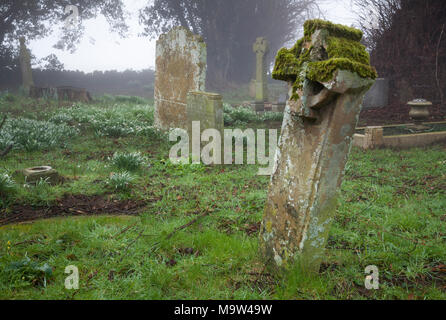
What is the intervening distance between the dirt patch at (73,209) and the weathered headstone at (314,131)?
2.35 meters

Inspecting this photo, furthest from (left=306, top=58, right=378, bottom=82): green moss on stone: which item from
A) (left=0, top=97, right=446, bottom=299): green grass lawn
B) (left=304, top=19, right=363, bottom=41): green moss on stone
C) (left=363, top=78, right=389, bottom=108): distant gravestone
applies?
(left=363, top=78, right=389, bottom=108): distant gravestone

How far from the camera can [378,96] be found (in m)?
13.1

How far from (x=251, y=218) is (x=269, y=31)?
89.0 feet

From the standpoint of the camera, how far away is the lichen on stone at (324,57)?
7.41 ft

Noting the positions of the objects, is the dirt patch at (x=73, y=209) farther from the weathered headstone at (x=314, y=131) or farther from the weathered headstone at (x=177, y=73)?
the weathered headstone at (x=177, y=73)

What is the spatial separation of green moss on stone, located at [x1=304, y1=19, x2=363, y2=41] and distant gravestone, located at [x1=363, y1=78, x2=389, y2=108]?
37.8 feet

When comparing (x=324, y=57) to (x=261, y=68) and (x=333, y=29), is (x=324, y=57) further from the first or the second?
(x=261, y=68)

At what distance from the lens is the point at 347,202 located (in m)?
4.47

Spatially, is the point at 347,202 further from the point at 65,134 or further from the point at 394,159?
the point at 65,134

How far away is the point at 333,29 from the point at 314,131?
2.55ft

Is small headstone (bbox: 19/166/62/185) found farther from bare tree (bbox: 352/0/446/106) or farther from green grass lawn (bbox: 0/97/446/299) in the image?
bare tree (bbox: 352/0/446/106)
